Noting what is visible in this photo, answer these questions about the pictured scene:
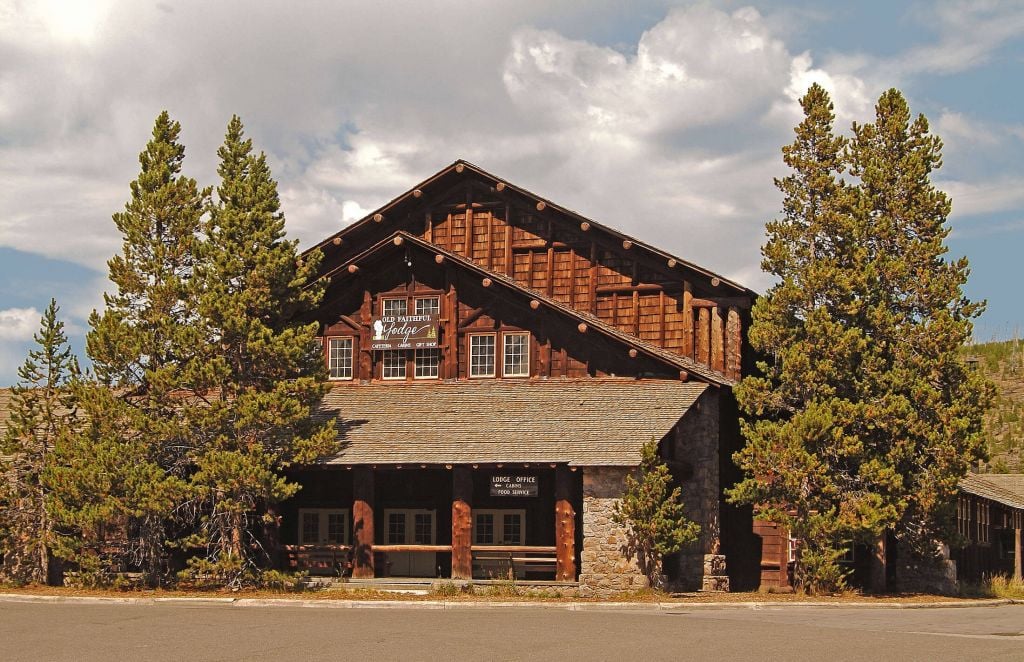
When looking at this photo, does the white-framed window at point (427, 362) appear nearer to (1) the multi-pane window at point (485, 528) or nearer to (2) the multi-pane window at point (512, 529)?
(1) the multi-pane window at point (485, 528)

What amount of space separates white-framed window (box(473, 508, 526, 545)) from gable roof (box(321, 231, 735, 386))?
19.0 ft

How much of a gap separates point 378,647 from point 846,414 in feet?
54.9

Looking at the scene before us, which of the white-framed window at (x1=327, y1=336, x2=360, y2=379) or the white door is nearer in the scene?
the white door

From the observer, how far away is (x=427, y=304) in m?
37.1

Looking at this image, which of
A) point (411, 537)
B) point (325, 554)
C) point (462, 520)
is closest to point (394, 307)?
point (411, 537)

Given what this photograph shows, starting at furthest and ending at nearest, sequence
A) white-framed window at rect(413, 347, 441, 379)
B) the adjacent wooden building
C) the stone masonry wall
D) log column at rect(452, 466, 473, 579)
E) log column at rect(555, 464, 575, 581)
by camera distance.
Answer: the adjacent wooden building, white-framed window at rect(413, 347, 441, 379), log column at rect(452, 466, 473, 579), log column at rect(555, 464, 575, 581), the stone masonry wall

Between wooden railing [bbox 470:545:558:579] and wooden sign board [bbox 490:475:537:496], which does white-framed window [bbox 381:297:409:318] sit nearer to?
wooden sign board [bbox 490:475:537:496]

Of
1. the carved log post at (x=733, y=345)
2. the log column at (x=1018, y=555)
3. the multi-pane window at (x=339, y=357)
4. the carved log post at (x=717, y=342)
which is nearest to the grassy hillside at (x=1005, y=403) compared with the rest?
the log column at (x=1018, y=555)

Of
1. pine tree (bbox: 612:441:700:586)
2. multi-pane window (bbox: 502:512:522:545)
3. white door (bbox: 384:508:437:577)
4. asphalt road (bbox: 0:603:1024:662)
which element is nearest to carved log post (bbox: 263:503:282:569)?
white door (bbox: 384:508:437:577)

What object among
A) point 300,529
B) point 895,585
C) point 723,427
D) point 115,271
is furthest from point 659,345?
point 115,271

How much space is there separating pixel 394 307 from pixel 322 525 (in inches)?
272

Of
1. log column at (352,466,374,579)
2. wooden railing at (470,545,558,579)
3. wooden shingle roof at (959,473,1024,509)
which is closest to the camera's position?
wooden railing at (470,545,558,579)

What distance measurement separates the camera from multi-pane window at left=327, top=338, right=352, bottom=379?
3766 centimetres

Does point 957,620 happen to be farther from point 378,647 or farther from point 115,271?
point 115,271
